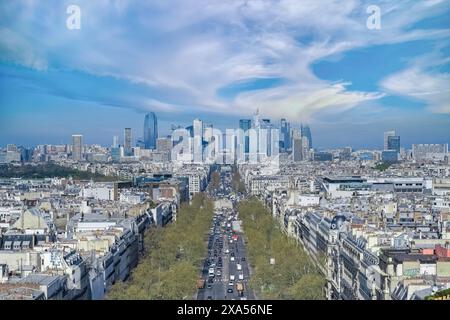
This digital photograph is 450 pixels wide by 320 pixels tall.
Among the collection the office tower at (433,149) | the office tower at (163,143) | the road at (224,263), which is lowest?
the road at (224,263)

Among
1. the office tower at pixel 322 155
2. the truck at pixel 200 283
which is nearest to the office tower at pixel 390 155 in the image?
the office tower at pixel 322 155

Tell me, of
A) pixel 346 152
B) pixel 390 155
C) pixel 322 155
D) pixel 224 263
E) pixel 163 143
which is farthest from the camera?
pixel 390 155

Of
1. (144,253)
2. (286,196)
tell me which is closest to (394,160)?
(286,196)

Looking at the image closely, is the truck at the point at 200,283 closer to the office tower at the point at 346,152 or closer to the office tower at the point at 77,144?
the office tower at the point at 77,144

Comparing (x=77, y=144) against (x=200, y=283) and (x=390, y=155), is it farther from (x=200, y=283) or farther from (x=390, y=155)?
(x=390, y=155)

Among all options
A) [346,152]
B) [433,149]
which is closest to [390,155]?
[346,152]

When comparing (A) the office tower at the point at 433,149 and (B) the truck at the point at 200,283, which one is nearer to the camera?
(B) the truck at the point at 200,283

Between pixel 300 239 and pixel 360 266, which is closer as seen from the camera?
pixel 360 266

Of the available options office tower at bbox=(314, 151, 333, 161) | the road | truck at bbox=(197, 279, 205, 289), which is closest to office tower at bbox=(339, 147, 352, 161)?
office tower at bbox=(314, 151, 333, 161)
